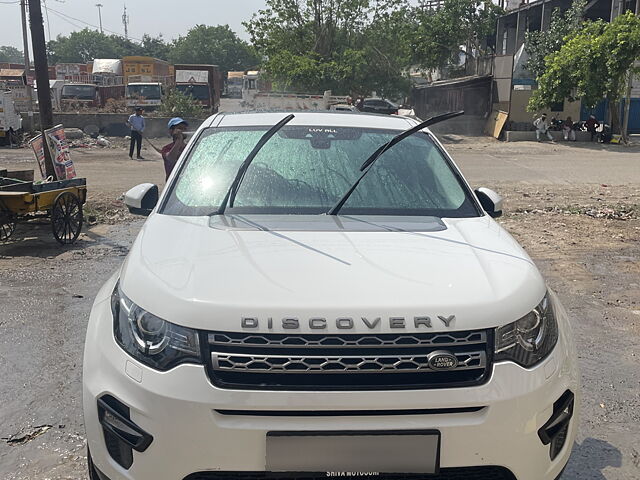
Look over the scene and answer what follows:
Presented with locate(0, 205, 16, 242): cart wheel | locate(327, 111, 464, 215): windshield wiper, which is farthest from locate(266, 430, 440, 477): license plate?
locate(0, 205, 16, 242): cart wheel

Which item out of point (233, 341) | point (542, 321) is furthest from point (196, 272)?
point (542, 321)

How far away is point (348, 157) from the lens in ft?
11.8

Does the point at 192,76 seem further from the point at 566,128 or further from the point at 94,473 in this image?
the point at 94,473

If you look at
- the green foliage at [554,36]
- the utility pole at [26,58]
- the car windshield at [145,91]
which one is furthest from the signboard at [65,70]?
the green foliage at [554,36]

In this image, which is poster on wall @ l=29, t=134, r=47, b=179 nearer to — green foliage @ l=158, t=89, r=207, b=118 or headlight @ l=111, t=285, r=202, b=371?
headlight @ l=111, t=285, r=202, b=371

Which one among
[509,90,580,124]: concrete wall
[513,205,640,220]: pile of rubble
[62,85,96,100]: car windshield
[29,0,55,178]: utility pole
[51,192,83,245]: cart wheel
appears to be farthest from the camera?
[62,85,96,100]: car windshield

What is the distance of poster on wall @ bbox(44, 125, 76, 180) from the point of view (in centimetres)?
987

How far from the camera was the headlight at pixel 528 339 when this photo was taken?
2.17m

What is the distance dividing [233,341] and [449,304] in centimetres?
72

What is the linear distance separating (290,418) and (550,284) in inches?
202

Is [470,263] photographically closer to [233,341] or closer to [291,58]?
[233,341]

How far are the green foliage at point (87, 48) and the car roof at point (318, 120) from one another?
115304 mm

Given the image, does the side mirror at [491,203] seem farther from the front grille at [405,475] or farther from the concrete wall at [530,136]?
the concrete wall at [530,136]

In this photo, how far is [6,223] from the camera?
782 cm
